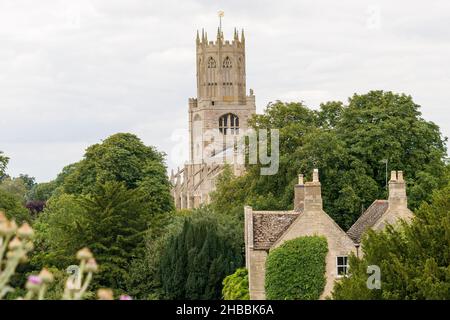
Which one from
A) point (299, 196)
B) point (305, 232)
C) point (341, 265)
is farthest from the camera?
point (299, 196)

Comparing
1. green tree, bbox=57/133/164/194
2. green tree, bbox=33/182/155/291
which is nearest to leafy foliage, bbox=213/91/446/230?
green tree, bbox=33/182/155/291

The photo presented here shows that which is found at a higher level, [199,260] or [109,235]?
[109,235]

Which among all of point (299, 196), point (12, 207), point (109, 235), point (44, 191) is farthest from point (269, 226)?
point (44, 191)

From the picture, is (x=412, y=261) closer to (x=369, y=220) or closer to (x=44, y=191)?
(x=369, y=220)

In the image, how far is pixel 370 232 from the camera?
1550 inches

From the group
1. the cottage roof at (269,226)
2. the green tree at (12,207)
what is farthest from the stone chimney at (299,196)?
the green tree at (12,207)

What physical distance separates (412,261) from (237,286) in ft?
35.5

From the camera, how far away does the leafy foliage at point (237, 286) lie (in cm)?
4597

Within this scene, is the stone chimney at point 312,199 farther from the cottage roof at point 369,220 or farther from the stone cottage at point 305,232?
the cottage roof at point 369,220

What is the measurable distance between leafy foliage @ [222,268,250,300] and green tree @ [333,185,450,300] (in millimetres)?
6656

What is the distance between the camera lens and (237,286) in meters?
46.8

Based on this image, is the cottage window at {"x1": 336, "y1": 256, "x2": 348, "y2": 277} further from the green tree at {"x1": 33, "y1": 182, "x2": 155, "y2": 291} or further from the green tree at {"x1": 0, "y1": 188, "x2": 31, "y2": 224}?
the green tree at {"x1": 0, "y1": 188, "x2": 31, "y2": 224}

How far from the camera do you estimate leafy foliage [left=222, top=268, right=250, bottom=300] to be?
1810 inches
